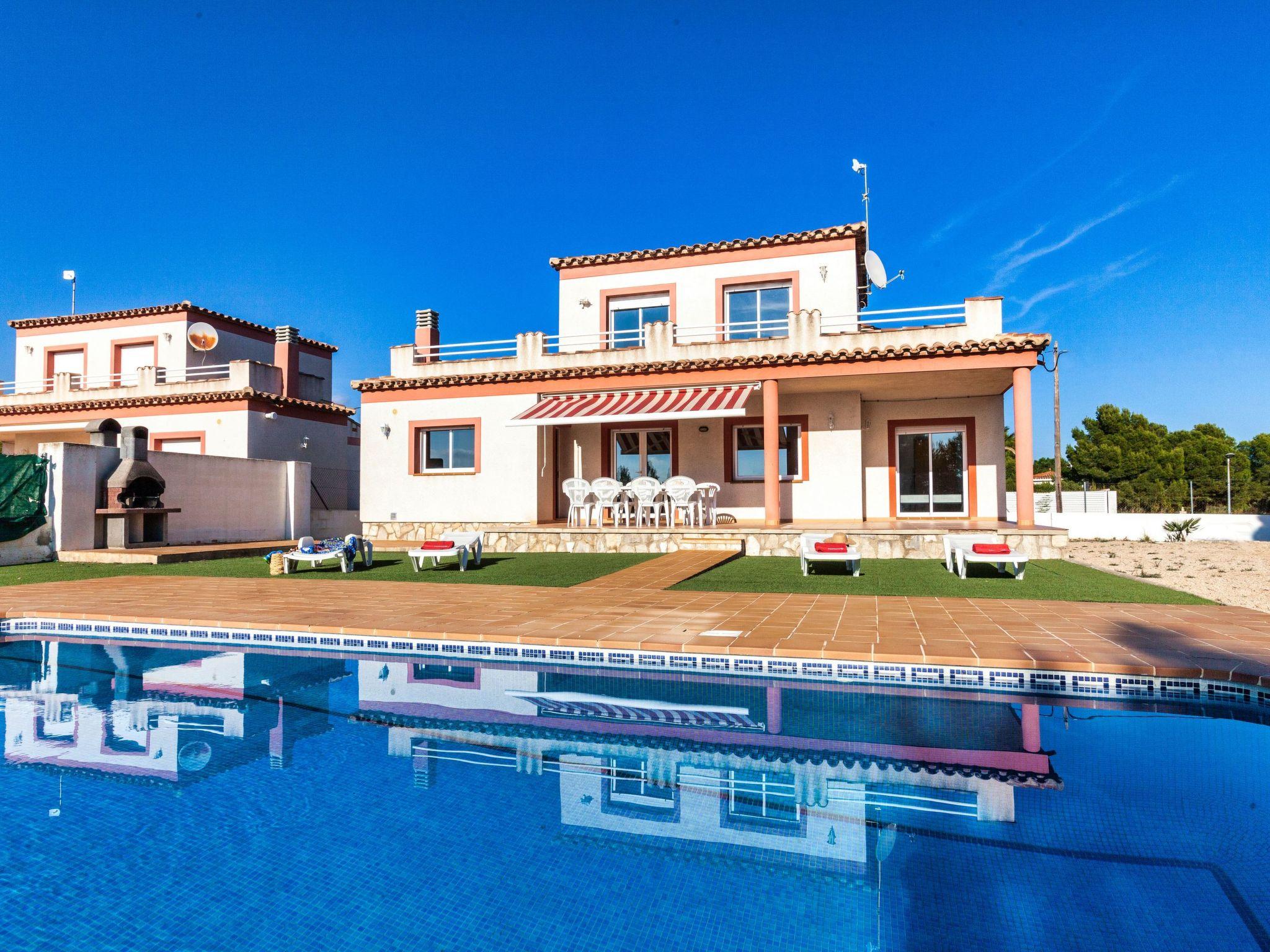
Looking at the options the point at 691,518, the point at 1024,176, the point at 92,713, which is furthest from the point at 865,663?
the point at 1024,176

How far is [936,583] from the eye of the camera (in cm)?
1234

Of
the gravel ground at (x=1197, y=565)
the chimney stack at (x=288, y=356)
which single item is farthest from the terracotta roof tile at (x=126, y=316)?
the gravel ground at (x=1197, y=565)

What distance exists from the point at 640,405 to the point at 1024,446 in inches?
384

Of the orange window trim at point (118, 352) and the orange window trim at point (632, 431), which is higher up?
the orange window trim at point (118, 352)

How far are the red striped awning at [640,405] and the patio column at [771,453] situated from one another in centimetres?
64

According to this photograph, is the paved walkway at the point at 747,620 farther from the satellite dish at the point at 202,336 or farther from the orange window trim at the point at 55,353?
the orange window trim at the point at 55,353

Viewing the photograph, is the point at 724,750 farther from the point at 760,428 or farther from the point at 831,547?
the point at 760,428

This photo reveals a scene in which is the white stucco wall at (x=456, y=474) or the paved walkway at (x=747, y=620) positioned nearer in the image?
the paved walkway at (x=747, y=620)

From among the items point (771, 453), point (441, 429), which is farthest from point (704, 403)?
point (441, 429)

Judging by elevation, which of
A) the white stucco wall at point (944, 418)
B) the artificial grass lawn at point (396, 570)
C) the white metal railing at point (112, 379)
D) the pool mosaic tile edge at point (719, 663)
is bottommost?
the pool mosaic tile edge at point (719, 663)

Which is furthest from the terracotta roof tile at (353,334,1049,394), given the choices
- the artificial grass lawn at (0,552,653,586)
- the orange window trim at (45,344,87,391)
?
the orange window trim at (45,344,87,391)

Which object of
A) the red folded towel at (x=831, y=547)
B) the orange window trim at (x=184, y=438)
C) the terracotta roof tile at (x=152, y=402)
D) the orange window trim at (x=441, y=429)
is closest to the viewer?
the red folded towel at (x=831, y=547)

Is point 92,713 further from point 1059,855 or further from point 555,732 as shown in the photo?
point 1059,855

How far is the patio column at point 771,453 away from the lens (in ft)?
60.3
